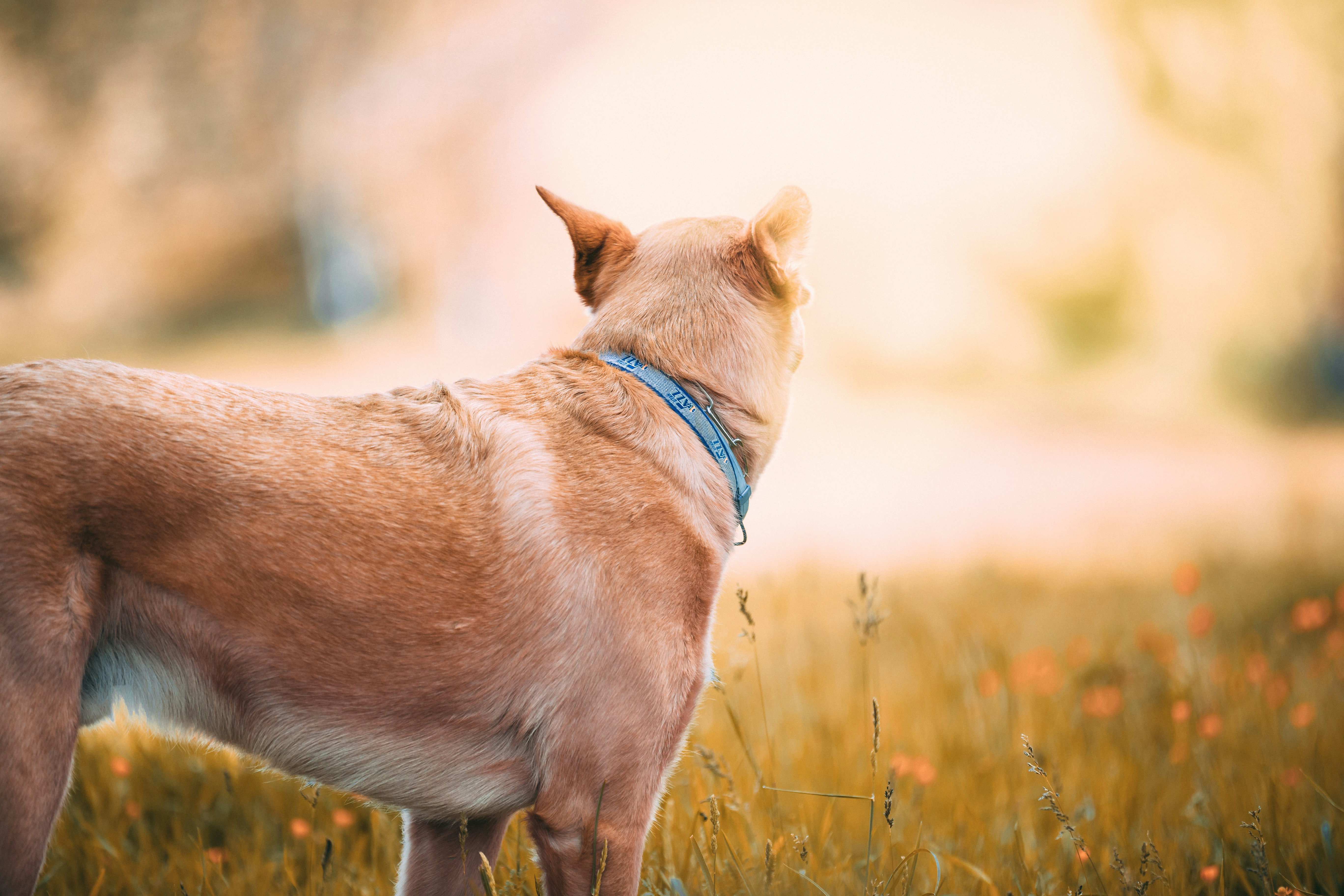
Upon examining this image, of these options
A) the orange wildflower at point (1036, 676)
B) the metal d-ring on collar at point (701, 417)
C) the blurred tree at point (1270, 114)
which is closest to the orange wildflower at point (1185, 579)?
the orange wildflower at point (1036, 676)

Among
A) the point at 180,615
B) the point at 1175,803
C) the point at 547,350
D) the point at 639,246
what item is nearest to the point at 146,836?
the point at 180,615

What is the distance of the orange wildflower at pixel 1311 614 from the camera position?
3672mm

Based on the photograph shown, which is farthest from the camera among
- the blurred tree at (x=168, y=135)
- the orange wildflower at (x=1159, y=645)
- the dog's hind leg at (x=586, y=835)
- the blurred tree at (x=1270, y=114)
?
the blurred tree at (x=168, y=135)

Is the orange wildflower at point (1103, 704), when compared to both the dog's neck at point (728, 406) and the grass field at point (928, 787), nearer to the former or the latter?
the grass field at point (928, 787)

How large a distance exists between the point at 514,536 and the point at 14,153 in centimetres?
1350

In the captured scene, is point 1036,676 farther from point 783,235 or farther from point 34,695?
point 34,695

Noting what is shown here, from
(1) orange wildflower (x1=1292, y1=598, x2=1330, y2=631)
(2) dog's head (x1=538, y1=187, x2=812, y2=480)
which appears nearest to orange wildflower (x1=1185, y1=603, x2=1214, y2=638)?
(1) orange wildflower (x1=1292, y1=598, x2=1330, y2=631)

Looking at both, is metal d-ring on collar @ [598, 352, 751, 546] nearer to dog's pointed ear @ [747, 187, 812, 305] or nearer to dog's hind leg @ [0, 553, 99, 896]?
dog's pointed ear @ [747, 187, 812, 305]

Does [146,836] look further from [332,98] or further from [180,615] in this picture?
[332,98]

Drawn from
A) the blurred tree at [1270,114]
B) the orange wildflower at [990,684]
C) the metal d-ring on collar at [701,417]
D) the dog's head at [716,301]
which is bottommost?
the orange wildflower at [990,684]

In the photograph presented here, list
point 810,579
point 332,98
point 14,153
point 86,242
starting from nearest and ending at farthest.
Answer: point 810,579, point 14,153, point 86,242, point 332,98

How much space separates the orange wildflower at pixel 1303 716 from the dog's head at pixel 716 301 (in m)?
2.49

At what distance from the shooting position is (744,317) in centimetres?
238

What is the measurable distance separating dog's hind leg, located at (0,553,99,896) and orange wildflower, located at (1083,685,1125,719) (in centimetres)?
A: 358
